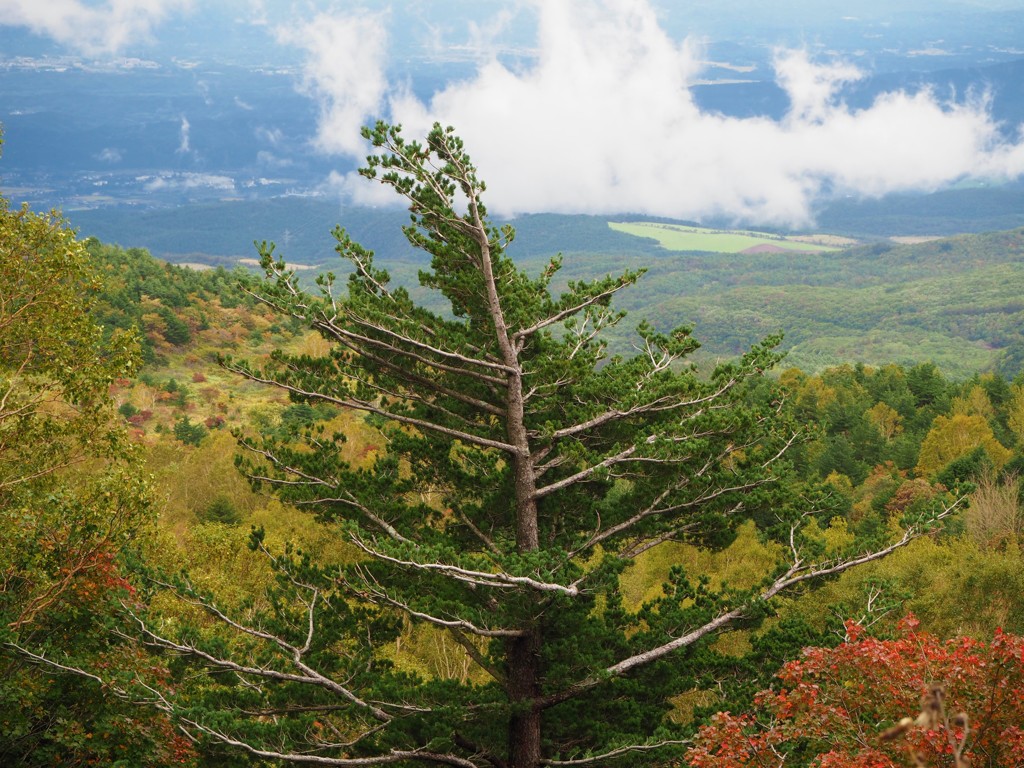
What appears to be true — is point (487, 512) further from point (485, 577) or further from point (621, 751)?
point (621, 751)

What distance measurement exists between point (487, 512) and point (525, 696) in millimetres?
3669

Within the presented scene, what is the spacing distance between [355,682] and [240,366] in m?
5.65

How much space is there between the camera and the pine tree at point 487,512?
15.2m

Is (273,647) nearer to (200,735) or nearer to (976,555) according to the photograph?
(200,735)

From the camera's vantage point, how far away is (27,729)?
15.9 m

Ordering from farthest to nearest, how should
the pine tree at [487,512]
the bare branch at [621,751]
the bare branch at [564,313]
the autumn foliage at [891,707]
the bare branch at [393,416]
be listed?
the bare branch at [564,313] → the bare branch at [393,416] → the pine tree at [487,512] → the bare branch at [621,751] → the autumn foliage at [891,707]

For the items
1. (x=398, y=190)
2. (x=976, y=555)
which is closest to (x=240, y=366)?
(x=398, y=190)

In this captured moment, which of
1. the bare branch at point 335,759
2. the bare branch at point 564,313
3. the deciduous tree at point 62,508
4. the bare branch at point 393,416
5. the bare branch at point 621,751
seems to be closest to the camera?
the bare branch at point 335,759

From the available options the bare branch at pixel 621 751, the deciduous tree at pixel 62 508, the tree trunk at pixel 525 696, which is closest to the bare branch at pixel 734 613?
the tree trunk at pixel 525 696

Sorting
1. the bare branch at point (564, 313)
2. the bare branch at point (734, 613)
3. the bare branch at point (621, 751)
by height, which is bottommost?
the bare branch at point (621, 751)

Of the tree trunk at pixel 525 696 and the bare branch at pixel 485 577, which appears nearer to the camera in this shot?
the bare branch at pixel 485 577

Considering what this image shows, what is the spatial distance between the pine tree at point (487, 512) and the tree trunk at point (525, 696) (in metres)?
0.04

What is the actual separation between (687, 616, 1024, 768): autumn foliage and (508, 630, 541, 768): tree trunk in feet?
13.9

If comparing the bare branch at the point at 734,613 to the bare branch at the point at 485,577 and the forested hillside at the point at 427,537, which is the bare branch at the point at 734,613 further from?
the bare branch at the point at 485,577
